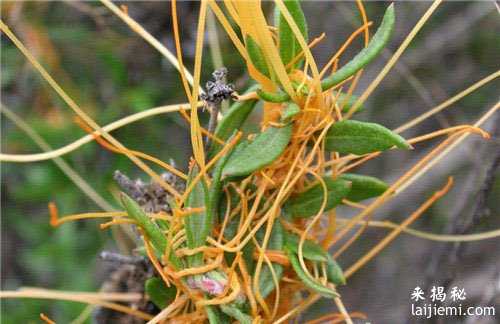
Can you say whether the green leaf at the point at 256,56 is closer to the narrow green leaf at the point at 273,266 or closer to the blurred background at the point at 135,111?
the narrow green leaf at the point at 273,266

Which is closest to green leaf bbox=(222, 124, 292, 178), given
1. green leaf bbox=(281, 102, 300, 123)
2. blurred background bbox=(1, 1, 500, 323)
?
green leaf bbox=(281, 102, 300, 123)

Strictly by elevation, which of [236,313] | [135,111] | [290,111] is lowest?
[236,313]

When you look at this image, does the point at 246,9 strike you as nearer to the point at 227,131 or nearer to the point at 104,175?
the point at 227,131

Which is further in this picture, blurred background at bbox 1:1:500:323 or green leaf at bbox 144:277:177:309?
blurred background at bbox 1:1:500:323

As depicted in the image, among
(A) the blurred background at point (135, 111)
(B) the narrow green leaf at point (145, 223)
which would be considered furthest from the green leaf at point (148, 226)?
(A) the blurred background at point (135, 111)

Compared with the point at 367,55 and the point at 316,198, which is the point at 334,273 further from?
the point at 367,55

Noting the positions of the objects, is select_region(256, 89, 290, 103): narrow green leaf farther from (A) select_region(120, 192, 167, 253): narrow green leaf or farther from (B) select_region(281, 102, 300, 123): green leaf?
(A) select_region(120, 192, 167, 253): narrow green leaf

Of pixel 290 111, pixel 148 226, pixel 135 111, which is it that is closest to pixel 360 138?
pixel 290 111
